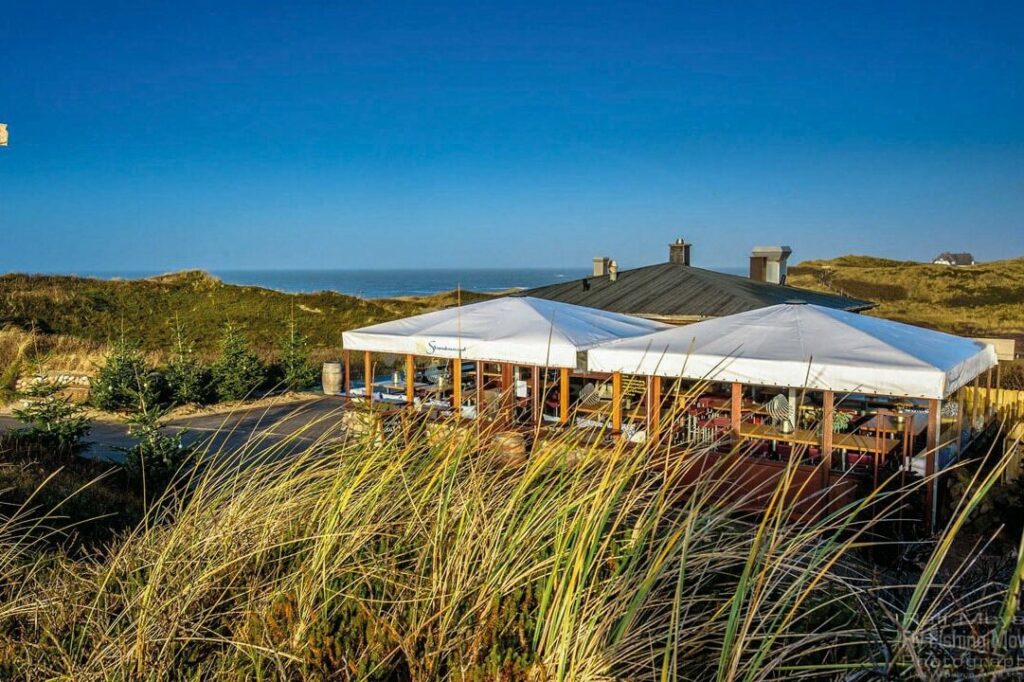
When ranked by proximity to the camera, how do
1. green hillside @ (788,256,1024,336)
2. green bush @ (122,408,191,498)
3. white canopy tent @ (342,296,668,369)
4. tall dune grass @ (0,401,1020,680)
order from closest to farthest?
tall dune grass @ (0,401,1020,680) < green bush @ (122,408,191,498) < white canopy tent @ (342,296,668,369) < green hillside @ (788,256,1024,336)

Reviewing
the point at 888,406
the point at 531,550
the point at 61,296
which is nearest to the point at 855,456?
the point at 888,406

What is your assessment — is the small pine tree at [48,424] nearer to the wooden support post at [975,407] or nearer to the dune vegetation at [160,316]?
the dune vegetation at [160,316]

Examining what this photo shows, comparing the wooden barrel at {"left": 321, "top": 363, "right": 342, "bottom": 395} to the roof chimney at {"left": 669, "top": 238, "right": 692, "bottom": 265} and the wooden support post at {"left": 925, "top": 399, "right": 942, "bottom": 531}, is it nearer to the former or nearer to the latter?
the roof chimney at {"left": 669, "top": 238, "right": 692, "bottom": 265}

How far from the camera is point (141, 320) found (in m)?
24.9

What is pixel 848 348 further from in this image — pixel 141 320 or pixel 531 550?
pixel 141 320

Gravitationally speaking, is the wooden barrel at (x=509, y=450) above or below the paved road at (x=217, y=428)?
above

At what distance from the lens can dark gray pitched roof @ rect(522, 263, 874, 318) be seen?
1289 cm

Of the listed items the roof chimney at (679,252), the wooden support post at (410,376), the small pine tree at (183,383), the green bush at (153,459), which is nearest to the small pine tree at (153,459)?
the green bush at (153,459)

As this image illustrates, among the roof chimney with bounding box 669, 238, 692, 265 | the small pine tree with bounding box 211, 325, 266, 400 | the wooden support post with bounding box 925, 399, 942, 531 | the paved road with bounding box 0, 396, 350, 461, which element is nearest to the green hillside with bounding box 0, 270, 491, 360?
the small pine tree with bounding box 211, 325, 266, 400

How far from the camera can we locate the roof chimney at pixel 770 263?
16984 mm

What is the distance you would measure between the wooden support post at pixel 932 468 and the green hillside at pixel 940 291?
23.7m

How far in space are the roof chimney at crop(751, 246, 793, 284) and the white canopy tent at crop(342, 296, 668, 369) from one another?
784 centimetres

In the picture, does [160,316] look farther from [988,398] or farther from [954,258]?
[954,258]

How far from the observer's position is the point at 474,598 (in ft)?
8.12
